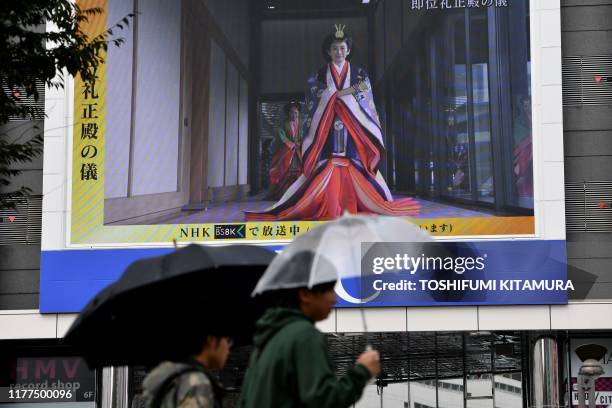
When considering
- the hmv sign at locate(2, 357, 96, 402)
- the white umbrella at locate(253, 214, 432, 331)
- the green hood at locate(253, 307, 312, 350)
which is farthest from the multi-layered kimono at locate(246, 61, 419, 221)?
the green hood at locate(253, 307, 312, 350)

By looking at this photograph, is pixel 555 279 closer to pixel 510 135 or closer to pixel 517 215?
pixel 517 215

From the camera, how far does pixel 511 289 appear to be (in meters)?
18.8

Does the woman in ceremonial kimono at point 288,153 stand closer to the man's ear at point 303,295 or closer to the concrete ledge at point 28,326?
the concrete ledge at point 28,326

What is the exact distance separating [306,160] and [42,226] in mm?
4827

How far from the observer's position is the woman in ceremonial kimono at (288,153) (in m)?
19.3

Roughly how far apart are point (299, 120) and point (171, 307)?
1494cm

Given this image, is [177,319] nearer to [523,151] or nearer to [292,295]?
[292,295]

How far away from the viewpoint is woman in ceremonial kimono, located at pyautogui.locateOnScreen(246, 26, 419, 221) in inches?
757

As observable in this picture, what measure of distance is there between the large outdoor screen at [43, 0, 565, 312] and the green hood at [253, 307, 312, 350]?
14998 mm

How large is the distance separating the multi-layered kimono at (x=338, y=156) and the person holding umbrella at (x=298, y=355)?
15.0m

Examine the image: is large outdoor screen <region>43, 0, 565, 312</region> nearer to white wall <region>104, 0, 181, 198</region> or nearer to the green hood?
white wall <region>104, 0, 181, 198</region>

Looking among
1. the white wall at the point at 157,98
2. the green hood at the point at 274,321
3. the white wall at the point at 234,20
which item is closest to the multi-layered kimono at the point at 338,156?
the white wall at the point at 234,20

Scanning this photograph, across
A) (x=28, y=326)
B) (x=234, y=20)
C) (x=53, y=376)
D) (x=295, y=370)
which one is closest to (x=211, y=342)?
(x=295, y=370)

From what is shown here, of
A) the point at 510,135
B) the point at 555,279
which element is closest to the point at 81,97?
the point at 510,135
